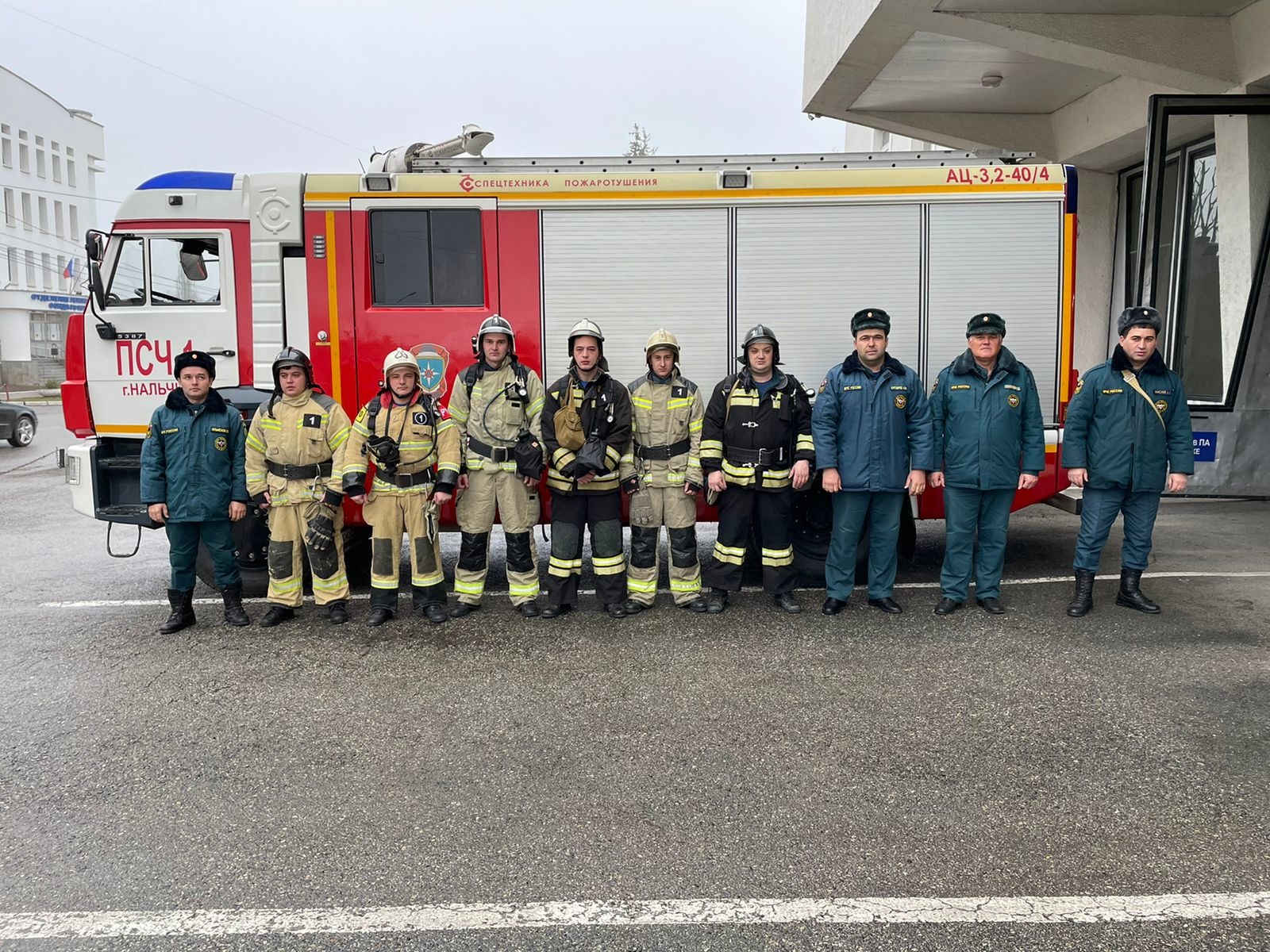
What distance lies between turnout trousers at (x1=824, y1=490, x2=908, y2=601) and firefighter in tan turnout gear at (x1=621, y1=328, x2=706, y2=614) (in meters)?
0.89

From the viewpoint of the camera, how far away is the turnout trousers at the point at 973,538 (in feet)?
19.0

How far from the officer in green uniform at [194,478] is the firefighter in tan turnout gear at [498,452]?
4.56ft

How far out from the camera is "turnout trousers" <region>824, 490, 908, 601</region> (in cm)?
584

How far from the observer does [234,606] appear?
18.9 feet

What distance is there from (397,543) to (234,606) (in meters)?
1.11

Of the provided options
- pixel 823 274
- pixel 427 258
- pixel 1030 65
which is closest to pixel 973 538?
pixel 823 274

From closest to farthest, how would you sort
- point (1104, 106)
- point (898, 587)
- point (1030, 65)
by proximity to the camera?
point (898, 587)
point (1030, 65)
point (1104, 106)

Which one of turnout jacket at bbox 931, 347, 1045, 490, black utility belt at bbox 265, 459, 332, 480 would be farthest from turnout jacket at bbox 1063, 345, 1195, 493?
black utility belt at bbox 265, 459, 332, 480

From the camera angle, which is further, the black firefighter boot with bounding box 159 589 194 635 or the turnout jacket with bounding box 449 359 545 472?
the turnout jacket with bounding box 449 359 545 472

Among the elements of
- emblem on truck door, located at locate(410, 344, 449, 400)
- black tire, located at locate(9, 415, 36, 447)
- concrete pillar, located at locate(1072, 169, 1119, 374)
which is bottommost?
black tire, located at locate(9, 415, 36, 447)

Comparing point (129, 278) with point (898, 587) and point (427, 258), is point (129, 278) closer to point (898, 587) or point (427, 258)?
point (427, 258)

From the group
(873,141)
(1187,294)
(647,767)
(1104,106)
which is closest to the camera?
(647,767)

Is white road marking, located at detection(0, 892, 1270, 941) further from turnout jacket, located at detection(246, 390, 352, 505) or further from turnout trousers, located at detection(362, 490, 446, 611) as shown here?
turnout jacket, located at detection(246, 390, 352, 505)

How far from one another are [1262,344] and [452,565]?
22.5 ft
